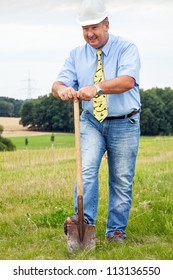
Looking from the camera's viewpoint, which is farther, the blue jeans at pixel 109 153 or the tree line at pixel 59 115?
the tree line at pixel 59 115

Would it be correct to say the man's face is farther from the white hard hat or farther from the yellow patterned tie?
the yellow patterned tie

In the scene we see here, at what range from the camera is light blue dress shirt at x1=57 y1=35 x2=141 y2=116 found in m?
6.13

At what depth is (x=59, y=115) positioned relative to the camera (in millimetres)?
48188

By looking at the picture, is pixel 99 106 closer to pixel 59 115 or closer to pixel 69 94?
pixel 69 94

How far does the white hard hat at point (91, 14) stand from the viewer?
5855 mm

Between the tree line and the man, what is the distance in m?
38.6

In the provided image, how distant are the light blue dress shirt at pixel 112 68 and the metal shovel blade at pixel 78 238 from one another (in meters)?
1.13

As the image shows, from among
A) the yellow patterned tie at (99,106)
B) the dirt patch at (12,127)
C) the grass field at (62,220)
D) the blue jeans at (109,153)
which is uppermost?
the yellow patterned tie at (99,106)

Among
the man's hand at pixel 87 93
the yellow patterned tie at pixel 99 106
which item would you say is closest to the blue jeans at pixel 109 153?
the yellow patterned tie at pixel 99 106

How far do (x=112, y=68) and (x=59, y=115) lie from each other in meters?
42.1

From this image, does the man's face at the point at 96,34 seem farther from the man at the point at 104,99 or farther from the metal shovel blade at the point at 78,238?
the metal shovel blade at the point at 78,238

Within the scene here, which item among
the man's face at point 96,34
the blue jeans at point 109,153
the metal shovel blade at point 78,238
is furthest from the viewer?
the blue jeans at point 109,153

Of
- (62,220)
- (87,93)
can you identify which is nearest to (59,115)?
(62,220)

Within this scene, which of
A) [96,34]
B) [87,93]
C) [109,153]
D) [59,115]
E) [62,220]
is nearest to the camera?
[87,93]
